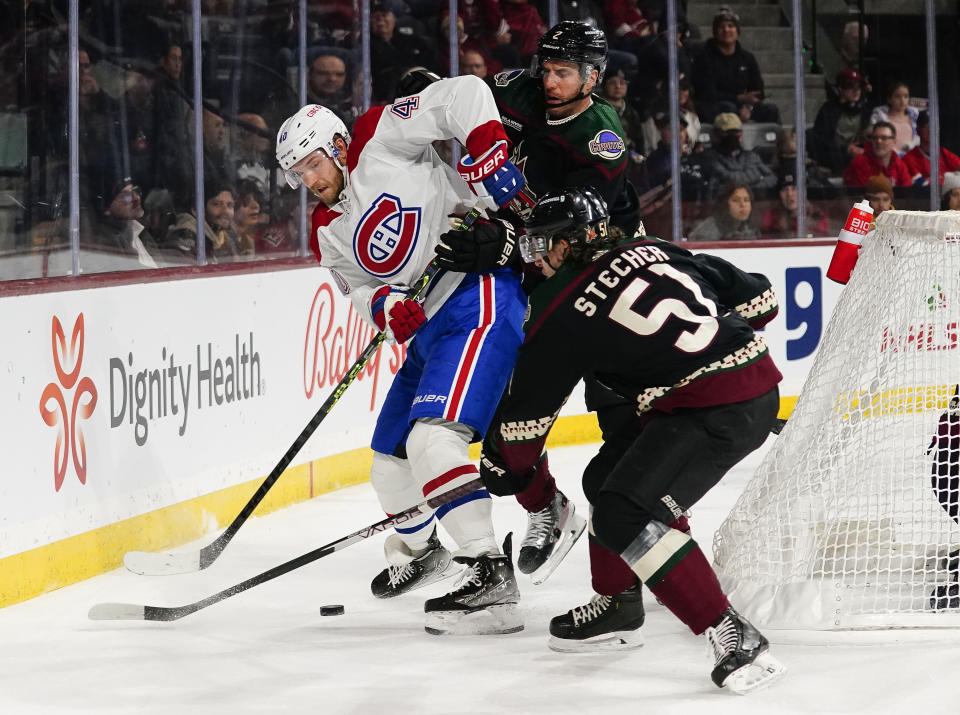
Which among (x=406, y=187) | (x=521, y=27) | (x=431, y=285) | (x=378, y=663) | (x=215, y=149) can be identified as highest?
(x=521, y=27)

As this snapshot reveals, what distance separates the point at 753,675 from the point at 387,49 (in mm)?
3746

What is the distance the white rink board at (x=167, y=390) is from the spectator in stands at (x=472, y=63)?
1501 mm

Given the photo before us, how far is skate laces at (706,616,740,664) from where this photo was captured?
241 centimetres

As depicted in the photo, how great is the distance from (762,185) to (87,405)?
149 inches

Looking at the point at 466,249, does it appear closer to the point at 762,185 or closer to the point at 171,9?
the point at 171,9

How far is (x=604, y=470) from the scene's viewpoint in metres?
2.76

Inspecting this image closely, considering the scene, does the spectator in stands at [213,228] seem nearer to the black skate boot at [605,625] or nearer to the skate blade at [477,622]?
the skate blade at [477,622]

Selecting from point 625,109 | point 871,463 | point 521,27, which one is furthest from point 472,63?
point 871,463

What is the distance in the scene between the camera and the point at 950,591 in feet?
9.53

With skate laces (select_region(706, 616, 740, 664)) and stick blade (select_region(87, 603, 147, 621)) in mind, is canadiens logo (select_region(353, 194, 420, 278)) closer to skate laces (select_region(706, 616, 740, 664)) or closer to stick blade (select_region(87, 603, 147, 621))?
stick blade (select_region(87, 603, 147, 621))

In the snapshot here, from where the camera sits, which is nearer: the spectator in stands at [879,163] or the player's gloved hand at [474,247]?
the player's gloved hand at [474,247]

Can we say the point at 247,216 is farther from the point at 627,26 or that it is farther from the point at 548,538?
the point at 627,26

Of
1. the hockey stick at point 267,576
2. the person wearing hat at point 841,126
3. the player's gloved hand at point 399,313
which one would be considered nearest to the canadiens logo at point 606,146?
the player's gloved hand at point 399,313

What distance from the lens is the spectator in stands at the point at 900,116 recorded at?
6.68 m
